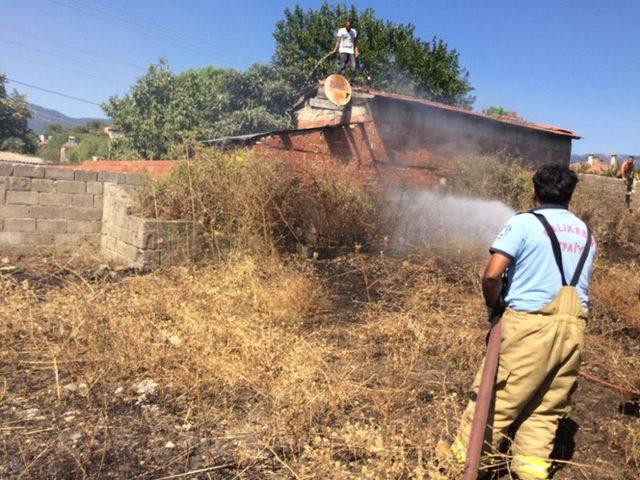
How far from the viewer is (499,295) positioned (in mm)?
2602

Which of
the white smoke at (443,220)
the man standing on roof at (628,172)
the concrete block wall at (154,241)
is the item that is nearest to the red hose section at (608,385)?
the white smoke at (443,220)

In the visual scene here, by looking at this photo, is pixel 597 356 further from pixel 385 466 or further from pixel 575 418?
pixel 385 466

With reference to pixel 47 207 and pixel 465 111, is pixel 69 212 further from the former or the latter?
pixel 465 111

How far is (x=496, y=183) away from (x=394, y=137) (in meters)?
2.70

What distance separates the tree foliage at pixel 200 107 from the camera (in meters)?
21.9

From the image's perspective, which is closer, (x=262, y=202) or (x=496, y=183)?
(x=262, y=202)

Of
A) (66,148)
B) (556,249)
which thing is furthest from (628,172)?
(66,148)

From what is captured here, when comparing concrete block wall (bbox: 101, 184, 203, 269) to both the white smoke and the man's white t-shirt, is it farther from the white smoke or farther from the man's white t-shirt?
the man's white t-shirt

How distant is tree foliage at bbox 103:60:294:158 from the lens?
21859mm

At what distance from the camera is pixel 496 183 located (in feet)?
35.7

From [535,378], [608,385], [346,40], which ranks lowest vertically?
[608,385]

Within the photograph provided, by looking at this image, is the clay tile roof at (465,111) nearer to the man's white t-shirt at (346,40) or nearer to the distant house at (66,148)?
the man's white t-shirt at (346,40)

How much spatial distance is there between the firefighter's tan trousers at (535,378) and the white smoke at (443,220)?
5532 mm

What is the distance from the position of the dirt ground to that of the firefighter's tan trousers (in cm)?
16
